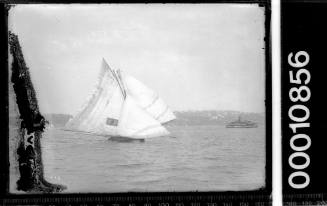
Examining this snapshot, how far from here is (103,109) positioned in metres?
1.64

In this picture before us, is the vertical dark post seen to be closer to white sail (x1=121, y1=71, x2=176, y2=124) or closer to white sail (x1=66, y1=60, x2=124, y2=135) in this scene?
white sail (x1=66, y1=60, x2=124, y2=135)

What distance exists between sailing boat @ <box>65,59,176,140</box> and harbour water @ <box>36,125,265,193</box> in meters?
0.03

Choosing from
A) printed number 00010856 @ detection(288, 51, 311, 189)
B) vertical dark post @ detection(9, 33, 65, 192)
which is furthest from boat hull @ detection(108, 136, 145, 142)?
printed number 00010856 @ detection(288, 51, 311, 189)

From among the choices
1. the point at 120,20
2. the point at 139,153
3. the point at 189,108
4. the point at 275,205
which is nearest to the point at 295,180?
the point at 275,205

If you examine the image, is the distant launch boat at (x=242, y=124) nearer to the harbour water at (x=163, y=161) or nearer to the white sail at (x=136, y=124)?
the harbour water at (x=163, y=161)

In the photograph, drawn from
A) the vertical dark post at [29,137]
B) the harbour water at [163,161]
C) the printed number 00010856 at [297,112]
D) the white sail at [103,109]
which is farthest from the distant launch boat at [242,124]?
the vertical dark post at [29,137]

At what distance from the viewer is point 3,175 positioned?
1622 mm

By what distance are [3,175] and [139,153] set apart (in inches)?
19.0

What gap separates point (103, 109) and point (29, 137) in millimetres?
276

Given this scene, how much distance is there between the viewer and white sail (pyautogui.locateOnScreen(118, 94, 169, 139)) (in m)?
1.63

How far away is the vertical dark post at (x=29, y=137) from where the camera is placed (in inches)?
63.8

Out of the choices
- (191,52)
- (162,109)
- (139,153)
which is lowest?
(139,153)

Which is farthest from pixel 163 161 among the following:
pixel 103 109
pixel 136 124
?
pixel 103 109

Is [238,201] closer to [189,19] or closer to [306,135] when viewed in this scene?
[306,135]
